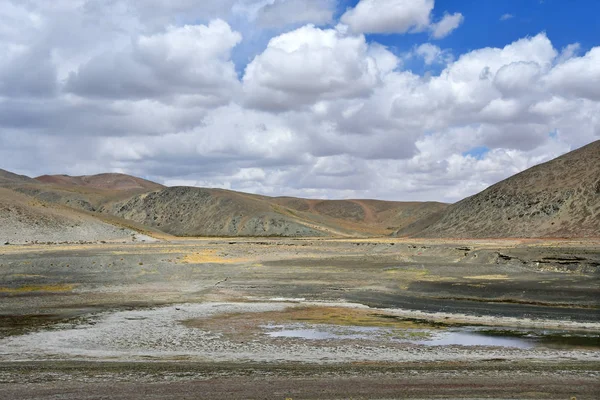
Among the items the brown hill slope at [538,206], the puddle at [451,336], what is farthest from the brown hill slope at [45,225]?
the puddle at [451,336]

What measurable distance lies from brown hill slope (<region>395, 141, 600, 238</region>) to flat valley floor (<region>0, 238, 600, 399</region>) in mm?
69443

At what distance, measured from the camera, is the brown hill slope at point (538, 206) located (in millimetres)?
106500

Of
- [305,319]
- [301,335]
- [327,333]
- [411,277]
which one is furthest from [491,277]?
[301,335]

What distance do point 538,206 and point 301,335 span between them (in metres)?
109

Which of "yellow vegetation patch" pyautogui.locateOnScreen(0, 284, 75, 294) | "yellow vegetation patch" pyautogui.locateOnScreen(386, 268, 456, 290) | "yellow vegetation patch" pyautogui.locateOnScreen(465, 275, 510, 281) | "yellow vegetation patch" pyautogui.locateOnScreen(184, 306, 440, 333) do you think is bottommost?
"yellow vegetation patch" pyautogui.locateOnScreen(0, 284, 75, 294)

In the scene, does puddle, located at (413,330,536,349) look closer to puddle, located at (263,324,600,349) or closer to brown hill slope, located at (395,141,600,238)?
puddle, located at (263,324,600,349)

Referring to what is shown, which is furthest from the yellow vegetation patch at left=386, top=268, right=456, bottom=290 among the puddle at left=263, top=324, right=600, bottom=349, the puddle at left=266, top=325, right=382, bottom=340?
the puddle at left=266, top=325, right=382, bottom=340

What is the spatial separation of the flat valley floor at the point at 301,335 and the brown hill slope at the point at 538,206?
228 ft

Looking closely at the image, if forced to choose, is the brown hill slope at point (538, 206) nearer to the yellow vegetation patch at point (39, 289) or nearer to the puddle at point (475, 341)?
the yellow vegetation patch at point (39, 289)

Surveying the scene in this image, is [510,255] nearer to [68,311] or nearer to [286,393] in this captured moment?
[68,311]

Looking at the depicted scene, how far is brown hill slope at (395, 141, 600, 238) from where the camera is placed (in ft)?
349

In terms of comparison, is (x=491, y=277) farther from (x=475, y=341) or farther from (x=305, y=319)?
(x=475, y=341)

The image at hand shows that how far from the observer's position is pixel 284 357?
15.9 metres

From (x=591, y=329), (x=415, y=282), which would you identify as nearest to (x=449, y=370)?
(x=591, y=329)
